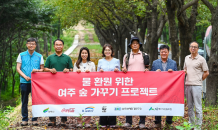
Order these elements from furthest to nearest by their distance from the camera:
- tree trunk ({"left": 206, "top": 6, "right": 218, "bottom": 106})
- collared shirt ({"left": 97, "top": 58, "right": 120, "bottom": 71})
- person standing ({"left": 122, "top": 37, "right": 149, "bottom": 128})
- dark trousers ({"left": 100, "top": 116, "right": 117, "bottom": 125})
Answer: tree trunk ({"left": 206, "top": 6, "right": 218, "bottom": 106}) → dark trousers ({"left": 100, "top": 116, "right": 117, "bottom": 125}) → collared shirt ({"left": 97, "top": 58, "right": 120, "bottom": 71}) → person standing ({"left": 122, "top": 37, "right": 149, "bottom": 128})

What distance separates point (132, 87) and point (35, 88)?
218 cm

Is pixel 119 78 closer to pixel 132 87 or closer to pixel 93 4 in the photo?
pixel 132 87

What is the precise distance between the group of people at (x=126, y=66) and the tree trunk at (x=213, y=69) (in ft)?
7.38

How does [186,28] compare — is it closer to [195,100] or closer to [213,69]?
[213,69]

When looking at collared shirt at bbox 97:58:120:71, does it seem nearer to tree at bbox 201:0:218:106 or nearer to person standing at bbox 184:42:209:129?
person standing at bbox 184:42:209:129

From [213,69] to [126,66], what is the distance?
3.24 metres

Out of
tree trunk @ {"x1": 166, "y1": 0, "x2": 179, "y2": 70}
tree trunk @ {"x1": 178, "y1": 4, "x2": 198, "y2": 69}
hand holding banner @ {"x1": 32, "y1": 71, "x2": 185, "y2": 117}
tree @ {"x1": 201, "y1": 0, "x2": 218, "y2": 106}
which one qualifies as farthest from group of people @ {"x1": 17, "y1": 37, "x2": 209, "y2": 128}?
tree trunk @ {"x1": 178, "y1": 4, "x2": 198, "y2": 69}

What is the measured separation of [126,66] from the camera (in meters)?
5.91

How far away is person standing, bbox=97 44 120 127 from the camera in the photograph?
19.1 feet

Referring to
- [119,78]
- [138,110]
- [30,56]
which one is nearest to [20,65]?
Answer: [30,56]

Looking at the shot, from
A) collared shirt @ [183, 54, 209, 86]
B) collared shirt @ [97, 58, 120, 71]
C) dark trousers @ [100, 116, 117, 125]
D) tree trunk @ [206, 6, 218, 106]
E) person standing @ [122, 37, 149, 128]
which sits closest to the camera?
collared shirt @ [183, 54, 209, 86]

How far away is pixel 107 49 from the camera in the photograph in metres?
5.79

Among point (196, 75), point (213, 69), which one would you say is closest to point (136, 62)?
point (196, 75)

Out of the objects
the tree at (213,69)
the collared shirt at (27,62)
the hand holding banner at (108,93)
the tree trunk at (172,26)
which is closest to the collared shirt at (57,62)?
the hand holding banner at (108,93)
